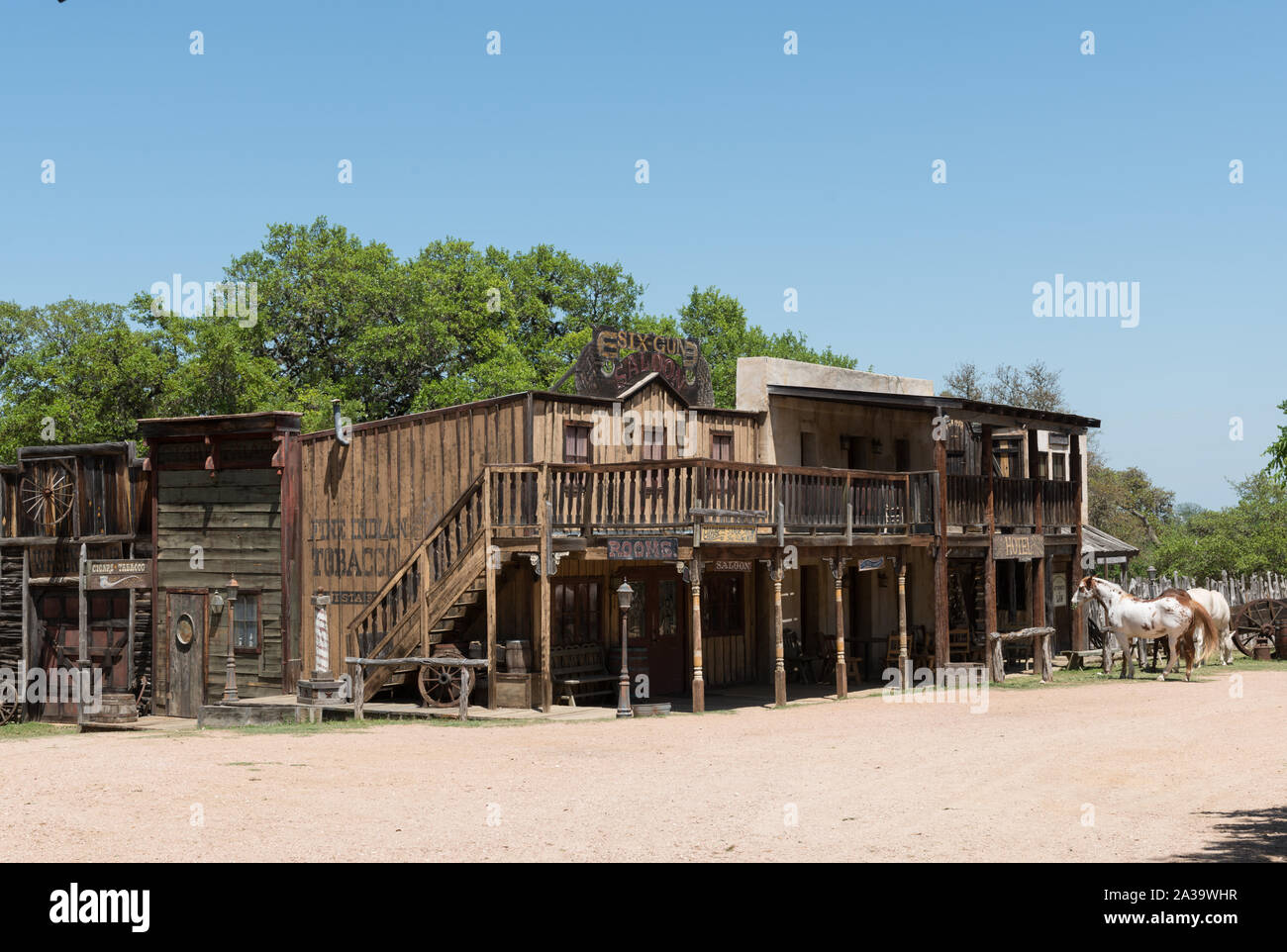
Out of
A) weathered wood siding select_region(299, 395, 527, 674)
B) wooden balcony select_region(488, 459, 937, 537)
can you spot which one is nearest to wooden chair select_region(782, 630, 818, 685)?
wooden balcony select_region(488, 459, 937, 537)

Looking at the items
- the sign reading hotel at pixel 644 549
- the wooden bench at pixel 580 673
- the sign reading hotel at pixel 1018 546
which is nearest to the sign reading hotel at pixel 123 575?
the wooden bench at pixel 580 673

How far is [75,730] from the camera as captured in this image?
2377 cm

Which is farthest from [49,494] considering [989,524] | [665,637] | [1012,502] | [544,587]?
[1012,502]

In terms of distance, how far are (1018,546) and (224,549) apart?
15.6m

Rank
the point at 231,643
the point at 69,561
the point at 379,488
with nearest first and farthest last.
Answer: the point at 231,643, the point at 379,488, the point at 69,561

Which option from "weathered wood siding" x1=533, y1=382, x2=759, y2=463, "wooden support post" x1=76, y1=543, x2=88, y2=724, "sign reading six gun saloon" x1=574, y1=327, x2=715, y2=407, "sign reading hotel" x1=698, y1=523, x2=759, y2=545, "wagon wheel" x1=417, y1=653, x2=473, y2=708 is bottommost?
"wagon wheel" x1=417, y1=653, x2=473, y2=708

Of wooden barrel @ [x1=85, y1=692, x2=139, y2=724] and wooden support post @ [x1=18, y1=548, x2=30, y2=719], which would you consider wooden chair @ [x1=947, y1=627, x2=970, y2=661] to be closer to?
wooden barrel @ [x1=85, y1=692, x2=139, y2=724]

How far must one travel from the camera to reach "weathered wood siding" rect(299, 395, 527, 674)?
23.4 meters

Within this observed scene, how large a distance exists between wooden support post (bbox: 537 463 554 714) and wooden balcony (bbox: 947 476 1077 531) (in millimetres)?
9446

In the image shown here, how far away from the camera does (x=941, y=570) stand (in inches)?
1045

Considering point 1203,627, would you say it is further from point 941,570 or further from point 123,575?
point 123,575

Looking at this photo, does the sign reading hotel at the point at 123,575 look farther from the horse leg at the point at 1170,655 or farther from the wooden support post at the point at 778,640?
the horse leg at the point at 1170,655
